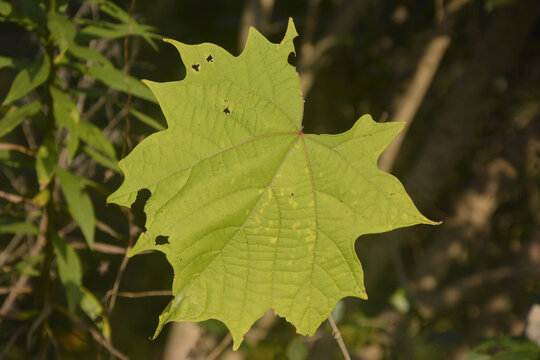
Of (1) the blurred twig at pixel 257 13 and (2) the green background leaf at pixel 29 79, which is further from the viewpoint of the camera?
(1) the blurred twig at pixel 257 13

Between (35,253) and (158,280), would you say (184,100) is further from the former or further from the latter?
(158,280)

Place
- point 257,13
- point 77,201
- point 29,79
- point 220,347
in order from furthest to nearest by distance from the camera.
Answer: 1. point 257,13
2. point 220,347
3. point 77,201
4. point 29,79

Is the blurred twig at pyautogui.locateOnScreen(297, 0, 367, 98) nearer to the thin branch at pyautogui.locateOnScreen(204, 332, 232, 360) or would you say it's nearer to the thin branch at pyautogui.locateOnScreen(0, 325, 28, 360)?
the thin branch at pyautogui.locateOnScreen(204, 332, 232, 360)

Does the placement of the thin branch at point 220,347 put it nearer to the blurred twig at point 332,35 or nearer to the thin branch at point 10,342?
the thin branch at point 10,342

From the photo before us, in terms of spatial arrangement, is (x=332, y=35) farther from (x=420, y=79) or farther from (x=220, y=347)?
(x=220, y=347)

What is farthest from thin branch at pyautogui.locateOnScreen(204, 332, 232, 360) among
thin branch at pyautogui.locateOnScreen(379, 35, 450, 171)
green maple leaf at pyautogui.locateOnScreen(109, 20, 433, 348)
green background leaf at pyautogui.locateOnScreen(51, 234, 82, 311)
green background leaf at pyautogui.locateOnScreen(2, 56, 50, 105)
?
thin branch at pyautogui.locateOnScreen(379, 35, 450, 171)

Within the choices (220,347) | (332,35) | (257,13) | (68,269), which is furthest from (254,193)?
(332,35)

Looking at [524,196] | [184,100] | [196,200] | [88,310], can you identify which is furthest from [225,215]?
[524,196]

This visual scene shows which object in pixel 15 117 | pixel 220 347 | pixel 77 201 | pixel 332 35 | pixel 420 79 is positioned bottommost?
pixel 220 347

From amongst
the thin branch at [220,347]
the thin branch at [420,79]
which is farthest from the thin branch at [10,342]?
the thin branch at [420,79]
